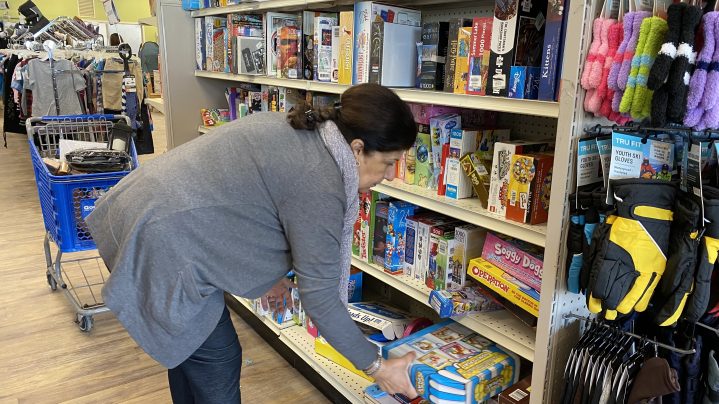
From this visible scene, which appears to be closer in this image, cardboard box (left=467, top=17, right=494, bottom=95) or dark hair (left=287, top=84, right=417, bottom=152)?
dark hair (left=287, top=84, right=417, bottom=152)

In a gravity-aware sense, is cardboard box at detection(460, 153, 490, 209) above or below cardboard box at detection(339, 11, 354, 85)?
below

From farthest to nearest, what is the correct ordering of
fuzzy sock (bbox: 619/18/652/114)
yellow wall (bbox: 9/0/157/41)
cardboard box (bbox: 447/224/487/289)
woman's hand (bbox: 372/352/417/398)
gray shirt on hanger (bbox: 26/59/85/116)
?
1. yellow wall (bbox: 9/0/157/41)
2. gray shirt on hanger (bbox: 26/59/85/116)
3. cardboard box (bbox: 447/224/487/289)
4. woman's hand (bbox: 372/352/417/398)
5. fuzzy sock (bbox: 619/18/652/114)

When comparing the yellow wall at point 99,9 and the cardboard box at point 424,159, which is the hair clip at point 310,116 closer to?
the cardboard box at point 424,159

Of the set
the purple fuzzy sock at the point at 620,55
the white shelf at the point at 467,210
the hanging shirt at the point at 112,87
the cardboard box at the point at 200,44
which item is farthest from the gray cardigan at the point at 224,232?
the hanging shirt at the point at 112,87

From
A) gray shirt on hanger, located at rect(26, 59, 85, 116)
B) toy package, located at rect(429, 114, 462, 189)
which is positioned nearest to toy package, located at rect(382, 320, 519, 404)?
toy package, located at rect(429, 114, 462, 189)

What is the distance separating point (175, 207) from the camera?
4.24ft

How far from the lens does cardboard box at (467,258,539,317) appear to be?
65.0 inches

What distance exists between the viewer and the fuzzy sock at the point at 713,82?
1.09 meters

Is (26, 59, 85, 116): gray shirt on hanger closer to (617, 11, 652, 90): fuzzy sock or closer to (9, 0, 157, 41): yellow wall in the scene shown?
(617, 11, 652, 90): fuzzy sock

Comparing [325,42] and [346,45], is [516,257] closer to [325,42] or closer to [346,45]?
[346,45]

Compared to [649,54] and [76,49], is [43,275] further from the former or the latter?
[76,49]

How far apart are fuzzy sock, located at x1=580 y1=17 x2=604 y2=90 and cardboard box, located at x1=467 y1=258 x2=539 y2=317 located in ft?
2.17

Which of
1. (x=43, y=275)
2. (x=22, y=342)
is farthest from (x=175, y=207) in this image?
(x=43, y=275)

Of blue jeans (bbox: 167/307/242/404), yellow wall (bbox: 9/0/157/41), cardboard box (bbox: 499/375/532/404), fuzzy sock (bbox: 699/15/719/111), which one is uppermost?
yellow wall (bbox: 9/0/157/41)
